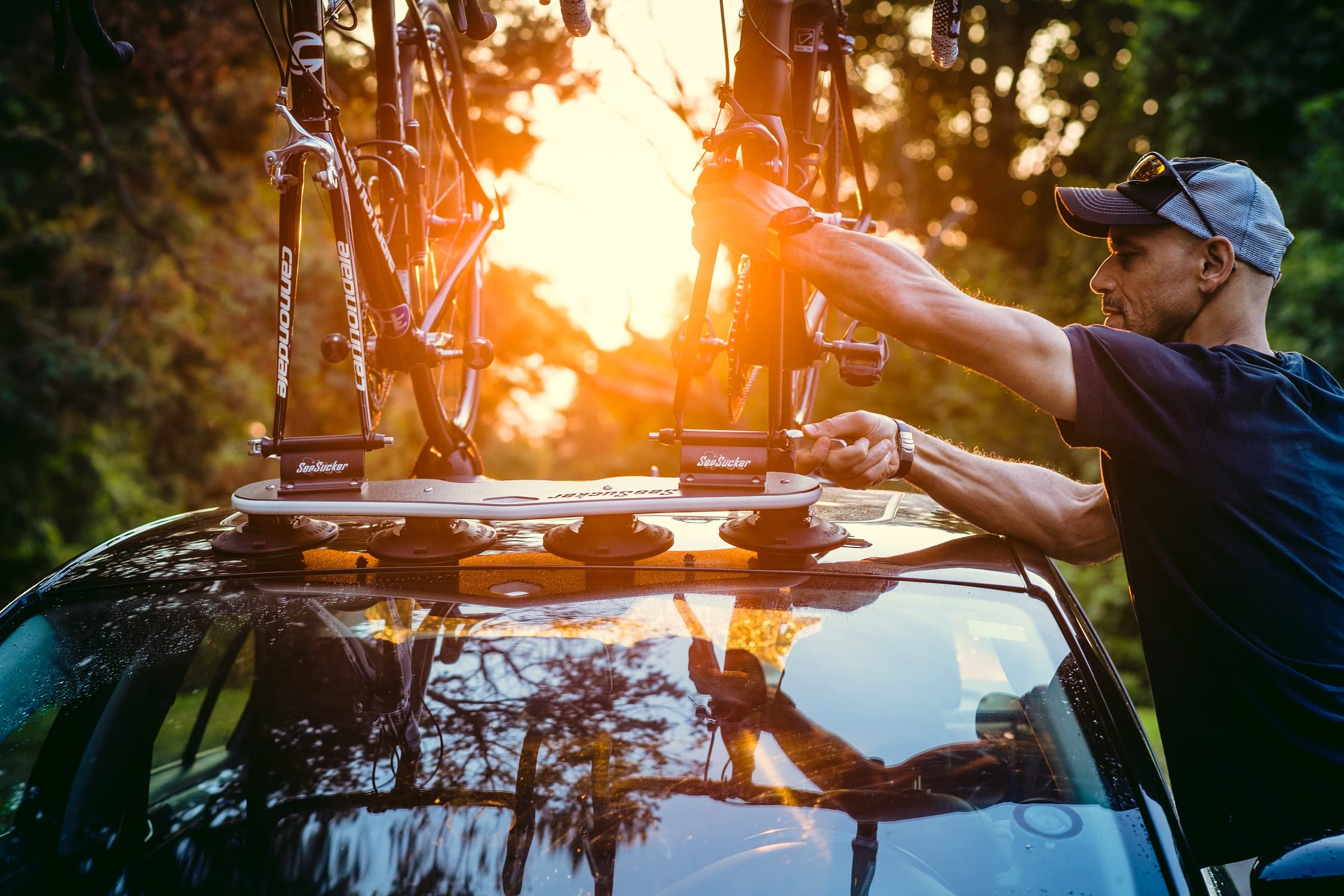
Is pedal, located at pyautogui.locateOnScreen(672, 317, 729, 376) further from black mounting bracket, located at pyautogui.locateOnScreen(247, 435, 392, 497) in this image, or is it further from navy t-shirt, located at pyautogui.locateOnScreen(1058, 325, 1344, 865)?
navy t-shirt, located at pyautogui.locateOnScreen(1058, 325, 1344, 865)

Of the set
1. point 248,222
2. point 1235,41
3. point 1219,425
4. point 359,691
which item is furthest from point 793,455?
point 248,222

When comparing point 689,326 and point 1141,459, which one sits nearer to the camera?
point 1141,459

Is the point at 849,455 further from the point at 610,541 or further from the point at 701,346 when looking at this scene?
the point at 701,346

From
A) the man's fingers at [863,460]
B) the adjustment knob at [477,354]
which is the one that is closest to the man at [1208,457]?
the man's fingers at [863,460]

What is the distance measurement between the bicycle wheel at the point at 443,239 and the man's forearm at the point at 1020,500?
1.32m

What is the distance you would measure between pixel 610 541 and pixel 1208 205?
1308 millimetres

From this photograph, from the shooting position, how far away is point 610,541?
1.96m

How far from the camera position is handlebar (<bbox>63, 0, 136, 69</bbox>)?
2.05m

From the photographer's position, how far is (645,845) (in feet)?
5.08

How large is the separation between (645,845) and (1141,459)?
1.06m

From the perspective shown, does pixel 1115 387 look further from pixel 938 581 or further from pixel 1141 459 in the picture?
pixel 938 581

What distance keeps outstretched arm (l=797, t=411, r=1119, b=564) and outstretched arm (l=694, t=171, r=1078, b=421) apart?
0.26 meters

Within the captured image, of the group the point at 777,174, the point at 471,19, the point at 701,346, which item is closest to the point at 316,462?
the point at 777,174

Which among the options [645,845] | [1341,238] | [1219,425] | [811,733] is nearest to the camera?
[645,845]
